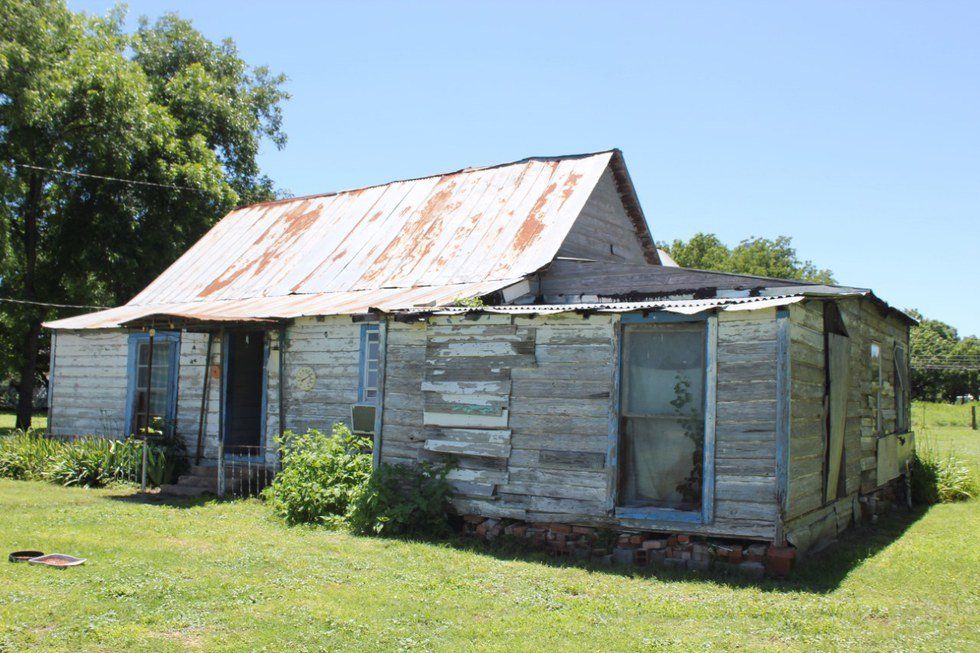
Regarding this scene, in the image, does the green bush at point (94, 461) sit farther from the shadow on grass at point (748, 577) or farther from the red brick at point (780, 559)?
the red brick at point (780, 559)

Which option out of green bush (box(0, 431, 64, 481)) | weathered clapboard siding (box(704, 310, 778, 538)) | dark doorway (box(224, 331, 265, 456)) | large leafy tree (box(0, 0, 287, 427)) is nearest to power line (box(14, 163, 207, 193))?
large leafy tree (box(0, 0, 287, 427))

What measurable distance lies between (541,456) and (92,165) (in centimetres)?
2144

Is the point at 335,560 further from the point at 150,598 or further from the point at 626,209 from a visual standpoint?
the point at 626,209

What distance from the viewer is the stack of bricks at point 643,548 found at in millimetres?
8141

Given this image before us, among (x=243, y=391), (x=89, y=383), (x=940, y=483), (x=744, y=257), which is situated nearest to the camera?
(x=940, y=483)

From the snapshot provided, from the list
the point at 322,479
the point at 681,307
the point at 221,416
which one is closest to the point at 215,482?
the point at 221,416

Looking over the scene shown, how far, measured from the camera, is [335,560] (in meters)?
8.23

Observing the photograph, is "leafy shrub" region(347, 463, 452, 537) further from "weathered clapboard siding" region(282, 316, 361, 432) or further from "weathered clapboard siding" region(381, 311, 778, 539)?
"weathered clapboard siding" region(282, 316, 361, 432)

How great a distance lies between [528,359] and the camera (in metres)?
9.46

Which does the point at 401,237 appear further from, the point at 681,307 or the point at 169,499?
the point at 681,307

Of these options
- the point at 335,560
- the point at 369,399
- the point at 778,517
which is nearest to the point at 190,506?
the point at 369,399

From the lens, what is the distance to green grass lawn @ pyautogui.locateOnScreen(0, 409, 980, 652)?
5.87m

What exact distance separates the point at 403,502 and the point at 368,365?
336cm

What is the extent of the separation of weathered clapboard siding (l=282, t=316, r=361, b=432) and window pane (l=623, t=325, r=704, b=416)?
5119 mm
